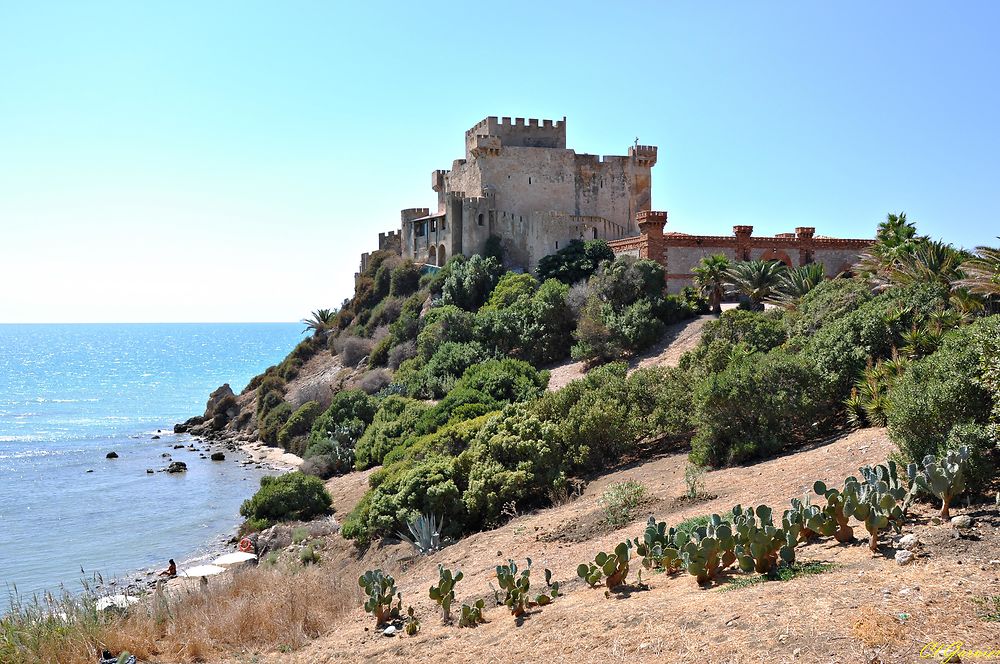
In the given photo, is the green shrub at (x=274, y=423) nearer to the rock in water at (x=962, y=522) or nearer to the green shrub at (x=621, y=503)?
the green shrub at (x=621, y=503)

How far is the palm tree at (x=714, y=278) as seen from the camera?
30.0m

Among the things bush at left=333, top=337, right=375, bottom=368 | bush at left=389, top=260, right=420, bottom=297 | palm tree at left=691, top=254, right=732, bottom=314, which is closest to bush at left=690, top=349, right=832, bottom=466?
palm tree at left=691, top=254, right=732, bottom=314

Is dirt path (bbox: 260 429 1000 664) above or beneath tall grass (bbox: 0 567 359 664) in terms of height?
above

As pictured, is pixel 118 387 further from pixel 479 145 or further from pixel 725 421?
pixel 725 421

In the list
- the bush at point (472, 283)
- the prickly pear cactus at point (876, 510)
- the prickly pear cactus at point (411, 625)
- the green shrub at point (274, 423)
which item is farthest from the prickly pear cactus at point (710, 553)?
the green shrub at point (274, 423)

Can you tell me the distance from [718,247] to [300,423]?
66.3ft

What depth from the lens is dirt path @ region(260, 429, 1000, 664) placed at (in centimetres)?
609

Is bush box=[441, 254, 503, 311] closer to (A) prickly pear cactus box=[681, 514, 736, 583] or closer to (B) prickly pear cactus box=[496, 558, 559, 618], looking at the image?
(B) prickly pear cactus box=[496, 558, 559, 618]

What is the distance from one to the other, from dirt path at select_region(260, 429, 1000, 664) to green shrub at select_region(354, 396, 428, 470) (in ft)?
48.9

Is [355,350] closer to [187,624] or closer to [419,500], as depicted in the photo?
[419,500]

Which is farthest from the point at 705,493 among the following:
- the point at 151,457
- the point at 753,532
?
the point at 151,457

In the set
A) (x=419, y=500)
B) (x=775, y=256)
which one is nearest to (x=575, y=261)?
(x=775, y=256)

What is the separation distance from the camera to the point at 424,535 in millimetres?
14078

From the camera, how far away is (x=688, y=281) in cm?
3300
